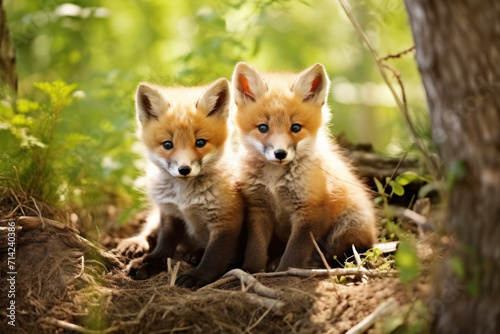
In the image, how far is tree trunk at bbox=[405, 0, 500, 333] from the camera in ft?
6.11

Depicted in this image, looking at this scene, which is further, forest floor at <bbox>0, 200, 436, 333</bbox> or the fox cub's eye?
the fox cub's eye

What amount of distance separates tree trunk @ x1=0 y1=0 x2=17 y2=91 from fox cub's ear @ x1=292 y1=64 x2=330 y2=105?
2363 mm

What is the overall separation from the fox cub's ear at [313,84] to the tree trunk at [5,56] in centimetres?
236

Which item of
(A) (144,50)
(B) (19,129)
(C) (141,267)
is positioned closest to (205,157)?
(C) (141,267)

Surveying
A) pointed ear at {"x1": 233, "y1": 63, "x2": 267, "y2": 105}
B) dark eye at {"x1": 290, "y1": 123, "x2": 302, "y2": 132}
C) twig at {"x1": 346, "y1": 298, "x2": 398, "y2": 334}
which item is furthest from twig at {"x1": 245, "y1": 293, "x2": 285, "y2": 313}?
pointed ear at {"x1": 233, "y1": 63, "x2": 267, "y2": 105}

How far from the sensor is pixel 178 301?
264cm

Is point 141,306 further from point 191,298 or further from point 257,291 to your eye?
point 257,291

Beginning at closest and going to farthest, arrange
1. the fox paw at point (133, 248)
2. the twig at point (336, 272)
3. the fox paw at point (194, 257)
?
1. the twig at point (336, 272)
2. the fox paw at point (133, 248)
3. the fox paw at point (194, 257)

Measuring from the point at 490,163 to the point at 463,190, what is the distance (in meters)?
0.15

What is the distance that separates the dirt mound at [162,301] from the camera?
2463 mm

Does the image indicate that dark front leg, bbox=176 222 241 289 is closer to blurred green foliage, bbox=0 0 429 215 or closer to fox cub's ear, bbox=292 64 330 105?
fox cub's ear, bbox=292 64 330 105

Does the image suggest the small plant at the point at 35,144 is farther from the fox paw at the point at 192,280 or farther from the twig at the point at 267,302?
the twig at the point at 267,302

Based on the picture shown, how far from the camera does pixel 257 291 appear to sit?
9.02 feet

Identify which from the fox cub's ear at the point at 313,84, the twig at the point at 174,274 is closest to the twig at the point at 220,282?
the twig at the point at 174,274
